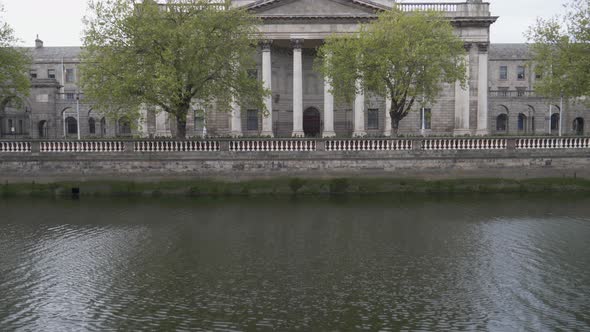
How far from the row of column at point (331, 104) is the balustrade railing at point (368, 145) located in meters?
17.1

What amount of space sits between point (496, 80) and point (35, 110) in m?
61.3

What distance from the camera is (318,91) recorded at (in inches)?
2072

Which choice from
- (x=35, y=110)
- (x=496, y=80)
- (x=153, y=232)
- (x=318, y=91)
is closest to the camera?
(x=153, y=232)

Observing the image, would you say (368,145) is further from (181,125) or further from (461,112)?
(461,112)

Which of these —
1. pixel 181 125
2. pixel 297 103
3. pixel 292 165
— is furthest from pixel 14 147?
pixel 297 103

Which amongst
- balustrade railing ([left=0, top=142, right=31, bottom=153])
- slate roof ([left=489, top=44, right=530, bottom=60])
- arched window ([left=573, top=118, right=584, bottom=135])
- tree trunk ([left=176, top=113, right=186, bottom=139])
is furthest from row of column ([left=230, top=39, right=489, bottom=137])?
Result: slate roof ([left=489, top=44, right=530, bottom=60])

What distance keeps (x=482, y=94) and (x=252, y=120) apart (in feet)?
75.4

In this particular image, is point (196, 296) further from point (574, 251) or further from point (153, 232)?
point (574, 251)

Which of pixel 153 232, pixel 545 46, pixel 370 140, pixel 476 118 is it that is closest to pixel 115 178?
pixel 153 232

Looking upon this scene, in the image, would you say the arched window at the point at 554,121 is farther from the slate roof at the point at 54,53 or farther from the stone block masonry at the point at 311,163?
the slate roof at the point at 54,53

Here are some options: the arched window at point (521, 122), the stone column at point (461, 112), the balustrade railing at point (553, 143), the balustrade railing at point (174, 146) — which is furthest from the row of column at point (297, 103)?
the arched window at point (521, 122)

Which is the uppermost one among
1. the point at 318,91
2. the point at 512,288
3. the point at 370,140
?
the point at 318,91

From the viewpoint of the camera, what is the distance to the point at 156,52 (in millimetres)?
28078

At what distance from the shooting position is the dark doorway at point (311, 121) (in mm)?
53438
